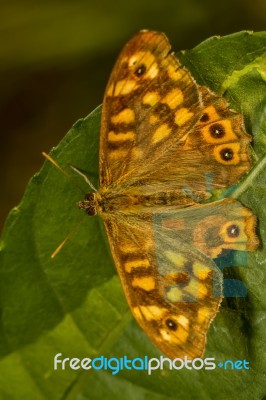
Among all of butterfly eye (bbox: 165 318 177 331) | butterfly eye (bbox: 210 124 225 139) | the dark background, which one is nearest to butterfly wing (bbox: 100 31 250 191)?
butterfly eye (bbox: 210 124 225 139)

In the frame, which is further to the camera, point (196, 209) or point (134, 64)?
point (196, 209)

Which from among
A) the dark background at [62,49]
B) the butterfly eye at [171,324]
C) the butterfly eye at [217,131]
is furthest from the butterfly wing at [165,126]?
the dark background at [62,49]

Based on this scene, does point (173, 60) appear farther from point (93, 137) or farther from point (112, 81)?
point (93, 137)

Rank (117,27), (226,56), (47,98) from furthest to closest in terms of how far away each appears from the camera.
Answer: (47,98), (117,27), (226,56)

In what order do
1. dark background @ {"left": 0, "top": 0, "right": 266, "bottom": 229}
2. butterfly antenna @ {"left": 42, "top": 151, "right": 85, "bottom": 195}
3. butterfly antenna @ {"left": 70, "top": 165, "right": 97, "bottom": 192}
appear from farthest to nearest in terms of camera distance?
dark background @ {"left": 0, "top": 0, "right": 266, "bottom": 229} < butterfly antenna @ {"left": 70, "top": 165, "right": 97, "bottom": 192} < butterfly antenna @ {"left": 42, "top": 151, "right": 85, "bottom": 195}

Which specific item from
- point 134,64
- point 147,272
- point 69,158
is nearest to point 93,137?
point 69,158

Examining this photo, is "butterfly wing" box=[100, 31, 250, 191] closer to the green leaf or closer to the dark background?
the green leaf

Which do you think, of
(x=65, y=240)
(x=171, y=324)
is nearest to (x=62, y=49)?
(x=65, y=240)
